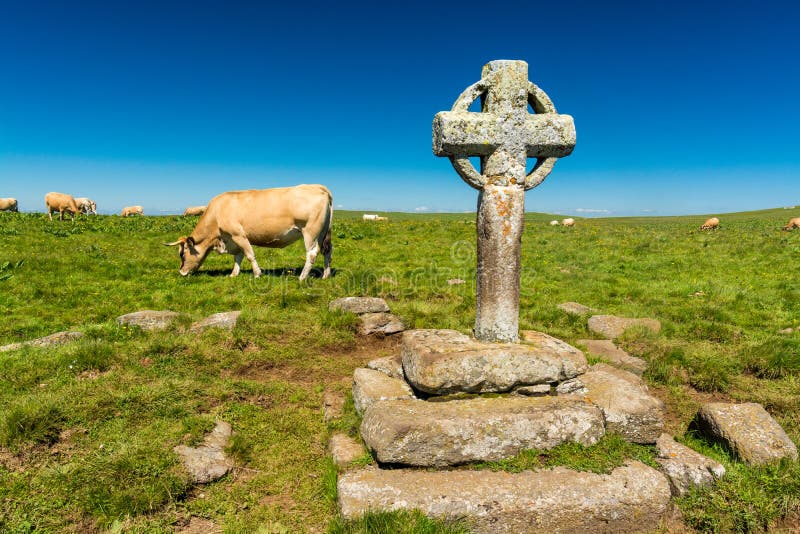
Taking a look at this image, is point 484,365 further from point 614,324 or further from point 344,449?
point 614,324

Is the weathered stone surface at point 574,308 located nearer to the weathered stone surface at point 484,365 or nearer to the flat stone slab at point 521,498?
the weathered stone surface at point 484,365

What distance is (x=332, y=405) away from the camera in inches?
257

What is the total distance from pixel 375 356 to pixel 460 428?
4.23 meters

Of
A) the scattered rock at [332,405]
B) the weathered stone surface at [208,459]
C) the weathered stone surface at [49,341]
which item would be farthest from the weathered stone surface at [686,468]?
the weathered stone surface at [49,341]

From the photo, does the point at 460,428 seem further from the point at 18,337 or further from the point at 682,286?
the point at 682,286

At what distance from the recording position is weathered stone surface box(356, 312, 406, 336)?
386 inches

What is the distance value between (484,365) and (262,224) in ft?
35.5

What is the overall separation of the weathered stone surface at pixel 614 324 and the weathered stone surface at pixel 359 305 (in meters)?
5.25

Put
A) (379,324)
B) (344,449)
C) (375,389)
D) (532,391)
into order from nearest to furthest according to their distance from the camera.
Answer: (344,449) → (532,391) → (375,389) → (379,324)

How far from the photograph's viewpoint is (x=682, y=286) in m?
13.7

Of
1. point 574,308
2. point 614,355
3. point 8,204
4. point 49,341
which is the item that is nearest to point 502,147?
point 614,355

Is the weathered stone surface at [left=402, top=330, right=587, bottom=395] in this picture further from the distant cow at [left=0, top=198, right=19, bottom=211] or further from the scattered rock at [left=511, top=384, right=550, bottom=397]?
the distant cow at [left=0, top=198, right=19, bottom=211]

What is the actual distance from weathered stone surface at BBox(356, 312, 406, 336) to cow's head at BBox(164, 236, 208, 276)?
7784 mm

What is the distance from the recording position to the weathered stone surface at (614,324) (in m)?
9.91
